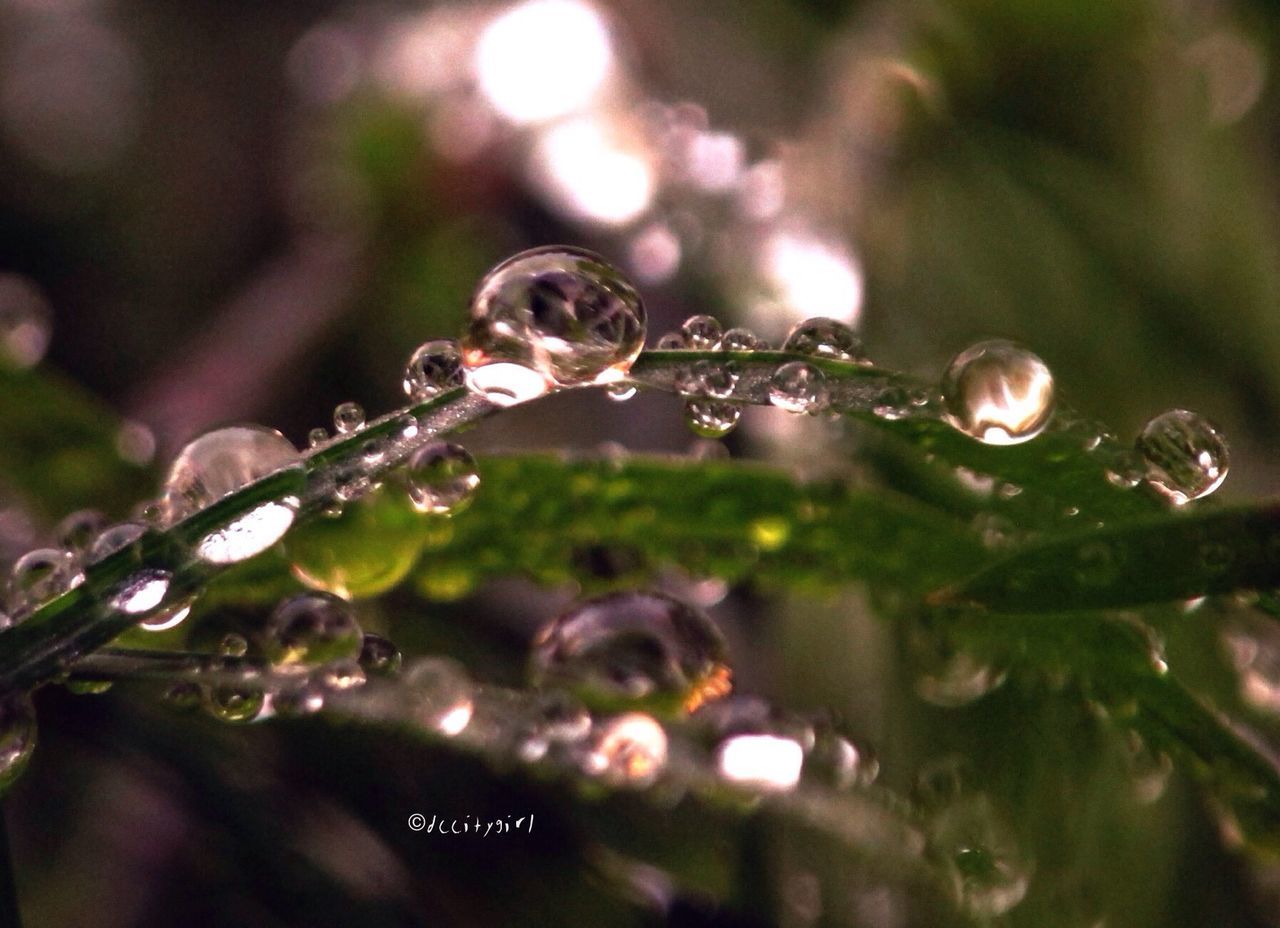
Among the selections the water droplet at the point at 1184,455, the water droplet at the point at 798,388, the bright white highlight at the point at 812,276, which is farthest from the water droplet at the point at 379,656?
the bright white highlight at the point at 812,276

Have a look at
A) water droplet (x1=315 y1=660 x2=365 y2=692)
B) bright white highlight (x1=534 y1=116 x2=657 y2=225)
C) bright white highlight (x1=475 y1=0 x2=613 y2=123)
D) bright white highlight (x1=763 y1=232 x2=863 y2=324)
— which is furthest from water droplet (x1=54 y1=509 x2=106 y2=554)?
bright white highlight (x1=475 y1=0 x2=613 y2=123)

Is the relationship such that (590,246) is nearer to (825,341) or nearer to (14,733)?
(825,341)

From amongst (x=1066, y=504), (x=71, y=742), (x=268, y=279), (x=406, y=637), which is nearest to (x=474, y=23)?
(x=268, y=279)

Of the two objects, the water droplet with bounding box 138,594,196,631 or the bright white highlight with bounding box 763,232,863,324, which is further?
the bright white highlight with bounding box 763,232,863,324

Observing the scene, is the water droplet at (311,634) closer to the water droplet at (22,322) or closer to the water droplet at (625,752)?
the water droplet at (625,752)

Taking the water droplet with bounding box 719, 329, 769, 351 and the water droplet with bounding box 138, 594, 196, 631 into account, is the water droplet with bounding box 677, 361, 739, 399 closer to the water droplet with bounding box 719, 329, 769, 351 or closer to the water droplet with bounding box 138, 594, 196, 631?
the water droplet with bounding box 719, 329, 769, 351

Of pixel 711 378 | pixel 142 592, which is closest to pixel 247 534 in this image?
pixel 142 592
